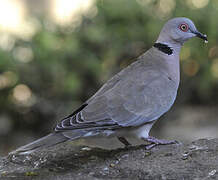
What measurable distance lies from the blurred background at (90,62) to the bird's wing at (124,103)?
10.5 feet

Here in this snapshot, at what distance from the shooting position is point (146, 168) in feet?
13.7

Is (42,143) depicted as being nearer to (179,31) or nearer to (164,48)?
(164,48)

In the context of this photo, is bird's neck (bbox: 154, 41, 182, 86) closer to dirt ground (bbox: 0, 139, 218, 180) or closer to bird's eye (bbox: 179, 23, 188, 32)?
bird's eye (bbox: 179, 23, 188, 32)

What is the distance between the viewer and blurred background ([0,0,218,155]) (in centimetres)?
799

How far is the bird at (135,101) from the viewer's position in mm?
4384

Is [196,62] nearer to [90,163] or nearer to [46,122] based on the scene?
[46,122]

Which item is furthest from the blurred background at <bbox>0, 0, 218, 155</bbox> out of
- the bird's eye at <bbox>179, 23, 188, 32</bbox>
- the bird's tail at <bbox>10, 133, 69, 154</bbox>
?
the bird's tail at <bbox>10, 133, 69, 154</bbox>

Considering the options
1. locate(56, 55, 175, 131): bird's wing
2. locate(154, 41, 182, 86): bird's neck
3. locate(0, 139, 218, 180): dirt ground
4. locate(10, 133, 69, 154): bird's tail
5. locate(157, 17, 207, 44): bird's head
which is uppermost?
locate(157, 17, 207, 44): bird's head

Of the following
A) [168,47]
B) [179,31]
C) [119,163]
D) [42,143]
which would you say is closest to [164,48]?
[168,47]

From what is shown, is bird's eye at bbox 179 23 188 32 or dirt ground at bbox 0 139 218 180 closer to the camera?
dirt ground at bbox 0 139 218 180

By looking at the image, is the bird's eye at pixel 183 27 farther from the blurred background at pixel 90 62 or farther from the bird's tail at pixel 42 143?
the blurred background at pixel 90 62

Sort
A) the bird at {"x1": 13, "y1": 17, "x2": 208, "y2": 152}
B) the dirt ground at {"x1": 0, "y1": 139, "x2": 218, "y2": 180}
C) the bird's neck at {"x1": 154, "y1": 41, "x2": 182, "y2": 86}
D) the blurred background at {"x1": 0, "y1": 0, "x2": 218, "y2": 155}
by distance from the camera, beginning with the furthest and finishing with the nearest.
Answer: the blurred background at {"x1": 0, "y1": 0, "x2": 218, "y2": 155}
the bird's neck at {"x1": 154, "y1": 41, "x2": 182, "y2": 86}
the bird at {"x1": 13, "y1": 17, "x2": 208, "y2": 152}
the dirt ground at {"x1": 0, "y1": 139, "x2": 218, "y2": 180}

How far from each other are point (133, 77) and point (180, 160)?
0.92 metres

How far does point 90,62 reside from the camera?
8.20 m
